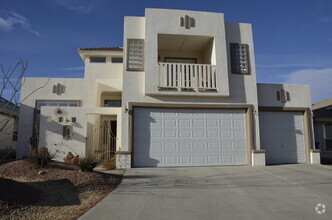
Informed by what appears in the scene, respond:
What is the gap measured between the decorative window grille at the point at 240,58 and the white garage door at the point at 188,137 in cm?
207

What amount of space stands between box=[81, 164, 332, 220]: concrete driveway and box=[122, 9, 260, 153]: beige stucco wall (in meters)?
2.53

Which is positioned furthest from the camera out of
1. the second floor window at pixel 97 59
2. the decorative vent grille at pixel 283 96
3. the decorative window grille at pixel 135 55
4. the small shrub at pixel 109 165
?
the second floor window at pixel 97 59

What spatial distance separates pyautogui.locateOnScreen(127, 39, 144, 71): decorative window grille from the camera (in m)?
11.4

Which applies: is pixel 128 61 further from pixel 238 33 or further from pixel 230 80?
pixel 238 33

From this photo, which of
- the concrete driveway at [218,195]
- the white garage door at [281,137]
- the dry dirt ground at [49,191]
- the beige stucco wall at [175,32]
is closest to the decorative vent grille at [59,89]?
the beige stucco wall at [175,32]

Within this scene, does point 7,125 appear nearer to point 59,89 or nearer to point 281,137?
point 59,89

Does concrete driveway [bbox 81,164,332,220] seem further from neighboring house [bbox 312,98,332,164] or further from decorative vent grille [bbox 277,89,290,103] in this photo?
neighboring house [bbox 312,98,332,164]

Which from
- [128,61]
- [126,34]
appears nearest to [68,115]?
[128,61]

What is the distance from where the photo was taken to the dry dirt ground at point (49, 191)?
4.94 m

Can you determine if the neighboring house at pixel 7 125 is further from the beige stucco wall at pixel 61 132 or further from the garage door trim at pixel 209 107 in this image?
the garage door trim at pixel 209 107

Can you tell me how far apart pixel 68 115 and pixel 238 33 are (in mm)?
9169

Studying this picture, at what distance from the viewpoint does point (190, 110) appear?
11.5m

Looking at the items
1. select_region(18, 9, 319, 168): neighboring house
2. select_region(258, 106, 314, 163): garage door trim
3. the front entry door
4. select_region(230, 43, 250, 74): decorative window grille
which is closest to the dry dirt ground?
select_region(18, 9, 319, 168): neighboring house

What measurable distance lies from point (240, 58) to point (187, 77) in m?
2.92
